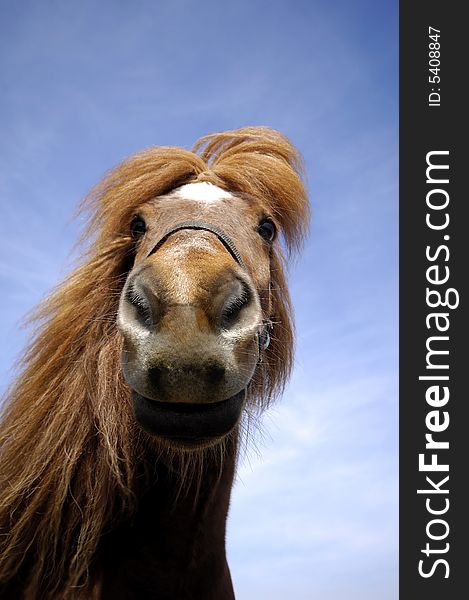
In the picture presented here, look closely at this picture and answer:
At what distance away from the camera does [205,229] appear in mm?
3232

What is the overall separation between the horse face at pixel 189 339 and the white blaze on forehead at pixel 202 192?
2.28 feet

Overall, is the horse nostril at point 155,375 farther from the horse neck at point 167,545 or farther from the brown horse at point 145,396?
the horse neck at point 167,545

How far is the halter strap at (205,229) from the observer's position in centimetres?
319

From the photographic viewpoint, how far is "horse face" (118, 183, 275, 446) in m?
2.52

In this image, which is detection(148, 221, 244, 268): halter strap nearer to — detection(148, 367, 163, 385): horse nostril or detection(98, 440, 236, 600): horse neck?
detection(148, 367, 163, 385): horse nostril

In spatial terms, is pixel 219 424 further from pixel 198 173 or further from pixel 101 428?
pixel 198 173

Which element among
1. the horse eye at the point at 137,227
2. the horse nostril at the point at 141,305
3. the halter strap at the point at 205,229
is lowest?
the horse nostril at the point at 141,305

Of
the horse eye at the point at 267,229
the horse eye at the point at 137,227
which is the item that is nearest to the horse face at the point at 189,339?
the horse eye at the point at 137,227

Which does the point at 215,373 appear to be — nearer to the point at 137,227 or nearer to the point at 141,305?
the point at 141,305

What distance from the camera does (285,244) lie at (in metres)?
4.65

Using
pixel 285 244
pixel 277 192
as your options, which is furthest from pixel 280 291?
pixel 277 192

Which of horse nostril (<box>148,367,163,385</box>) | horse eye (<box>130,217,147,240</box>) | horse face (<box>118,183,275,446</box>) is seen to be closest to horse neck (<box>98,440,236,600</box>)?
horse face (<box>118,183,275,446</box>)

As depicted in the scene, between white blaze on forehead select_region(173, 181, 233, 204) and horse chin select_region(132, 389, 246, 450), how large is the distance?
1.50 meters

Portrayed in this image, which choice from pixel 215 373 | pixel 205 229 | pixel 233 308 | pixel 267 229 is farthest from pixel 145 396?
pixel 267 229
